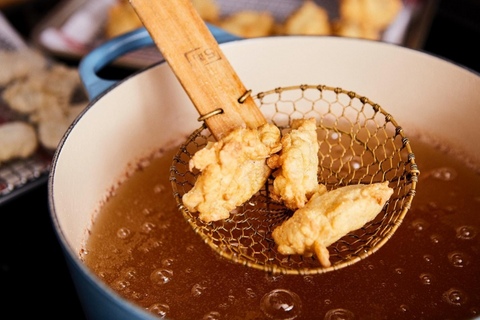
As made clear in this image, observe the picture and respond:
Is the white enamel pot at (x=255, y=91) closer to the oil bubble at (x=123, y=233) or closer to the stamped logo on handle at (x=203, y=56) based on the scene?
the oil bubble at (x=123, y=233)

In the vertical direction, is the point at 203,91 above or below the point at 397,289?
above

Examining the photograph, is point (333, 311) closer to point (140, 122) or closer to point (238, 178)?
point (238, 178)

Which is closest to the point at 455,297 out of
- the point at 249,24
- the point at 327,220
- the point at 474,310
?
the point at 474,310

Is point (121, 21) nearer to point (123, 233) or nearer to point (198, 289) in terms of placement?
point (123, 233)

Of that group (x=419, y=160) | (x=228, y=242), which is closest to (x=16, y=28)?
(x=228, y=242)

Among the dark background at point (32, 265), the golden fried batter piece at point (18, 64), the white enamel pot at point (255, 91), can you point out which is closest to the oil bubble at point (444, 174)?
the white enamel pot at point (255, 91)
